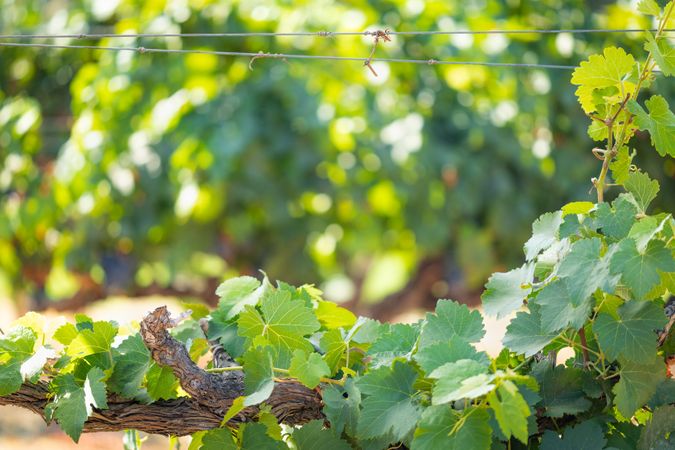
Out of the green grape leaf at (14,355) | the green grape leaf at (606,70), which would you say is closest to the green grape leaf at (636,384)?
the green grape leaf at (606,70)

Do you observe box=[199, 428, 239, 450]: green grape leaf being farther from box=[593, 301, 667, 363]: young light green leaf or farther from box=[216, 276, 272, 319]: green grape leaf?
box=[593, 301, 667, 363]: young light green leaf

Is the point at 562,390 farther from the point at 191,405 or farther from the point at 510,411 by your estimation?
the point at 191,405

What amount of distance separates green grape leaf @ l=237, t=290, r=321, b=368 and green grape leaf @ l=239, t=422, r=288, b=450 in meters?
0.07

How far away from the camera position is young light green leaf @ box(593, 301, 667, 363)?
630 mm

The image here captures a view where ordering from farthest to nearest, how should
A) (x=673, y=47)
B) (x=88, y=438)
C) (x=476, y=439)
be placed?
(x=88, y=438) < (x=673, y=47) < (x=476, y=439)

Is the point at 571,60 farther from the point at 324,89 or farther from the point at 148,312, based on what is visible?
the point at 148,312

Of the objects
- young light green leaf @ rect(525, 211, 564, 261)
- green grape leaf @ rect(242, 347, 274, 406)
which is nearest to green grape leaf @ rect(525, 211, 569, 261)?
young light green leaf @ rect(525, 211, 564, 261)

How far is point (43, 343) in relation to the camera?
0.79m

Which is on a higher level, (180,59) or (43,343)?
(180,59)

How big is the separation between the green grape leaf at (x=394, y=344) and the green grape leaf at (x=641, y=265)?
17 cm

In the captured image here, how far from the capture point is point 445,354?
0.63 metres

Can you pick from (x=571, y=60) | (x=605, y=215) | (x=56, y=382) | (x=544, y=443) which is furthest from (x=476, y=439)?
(x=571, y=60)

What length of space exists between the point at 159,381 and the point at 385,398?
0.17m

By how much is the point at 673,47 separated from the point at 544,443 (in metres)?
0.31
